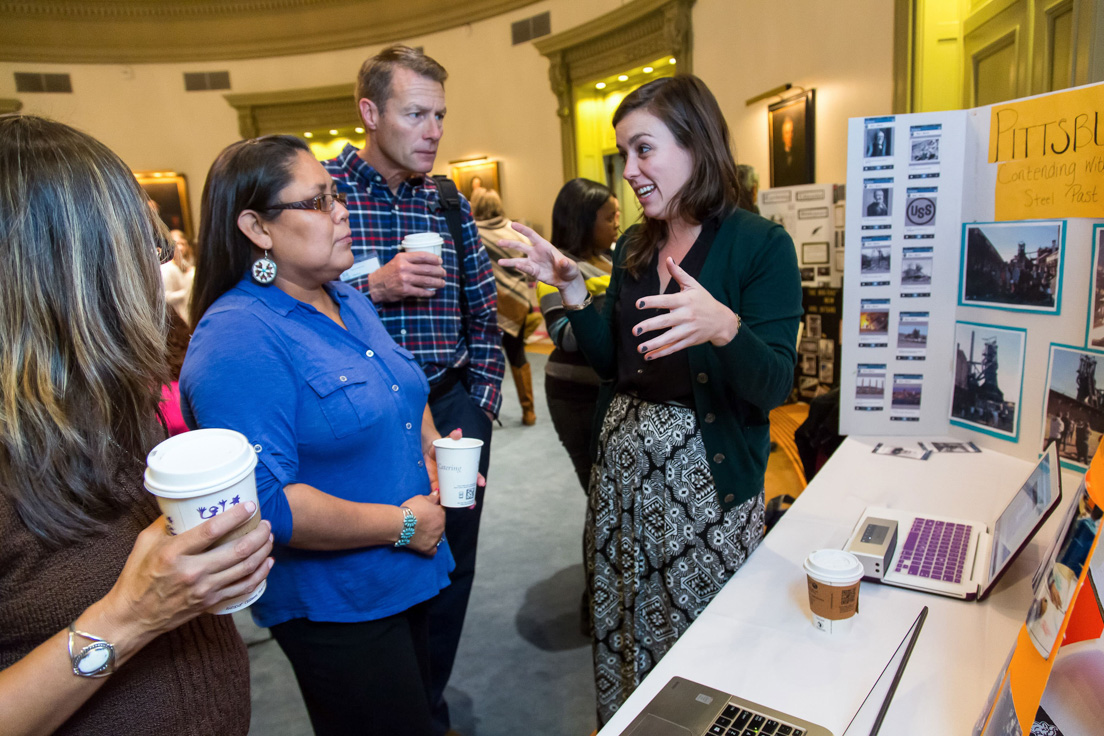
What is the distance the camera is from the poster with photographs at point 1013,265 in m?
1.72

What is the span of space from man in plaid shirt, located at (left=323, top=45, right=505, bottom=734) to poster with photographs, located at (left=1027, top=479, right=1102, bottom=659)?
1450 millimetres

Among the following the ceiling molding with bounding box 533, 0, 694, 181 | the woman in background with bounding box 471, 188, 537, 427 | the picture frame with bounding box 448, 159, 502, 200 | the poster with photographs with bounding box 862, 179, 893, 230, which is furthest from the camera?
the picture frame with bounding box 448, 159, 502, 200

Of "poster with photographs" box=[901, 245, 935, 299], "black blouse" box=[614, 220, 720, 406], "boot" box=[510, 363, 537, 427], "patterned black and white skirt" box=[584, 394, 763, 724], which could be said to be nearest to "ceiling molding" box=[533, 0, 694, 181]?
"boot" box=[510, 363, 537, 427]

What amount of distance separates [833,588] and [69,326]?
1.20 metres

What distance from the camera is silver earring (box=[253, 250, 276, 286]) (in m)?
1.28

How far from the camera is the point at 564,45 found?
30.3 ft

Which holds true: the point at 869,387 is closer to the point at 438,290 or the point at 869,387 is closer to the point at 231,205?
the point at 438,290

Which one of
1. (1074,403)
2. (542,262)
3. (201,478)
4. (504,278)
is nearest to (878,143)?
(1074,403)

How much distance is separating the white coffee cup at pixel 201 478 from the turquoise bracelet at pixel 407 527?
0.52 meters

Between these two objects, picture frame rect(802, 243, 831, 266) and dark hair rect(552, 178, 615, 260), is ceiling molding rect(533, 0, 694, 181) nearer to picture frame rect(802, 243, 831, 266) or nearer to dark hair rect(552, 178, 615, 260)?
picture frame rect(802, 243, 831, 266)

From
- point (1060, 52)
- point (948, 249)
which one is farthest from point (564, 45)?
point (948, 249)

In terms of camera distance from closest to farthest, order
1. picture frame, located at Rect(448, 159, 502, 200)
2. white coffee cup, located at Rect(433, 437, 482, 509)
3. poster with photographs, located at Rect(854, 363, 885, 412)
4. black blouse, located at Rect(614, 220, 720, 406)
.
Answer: white coffee cup, located at Rect(433, 437, 482, 509) → black blouse, located at Rect(614, 220, 720, 406) → poster with photographs, located at Rect(854, 363, 885, 412) → picture frame, located at Rect(448, 159, 502, 200)

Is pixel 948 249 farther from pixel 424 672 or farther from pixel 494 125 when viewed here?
pixel 494 125

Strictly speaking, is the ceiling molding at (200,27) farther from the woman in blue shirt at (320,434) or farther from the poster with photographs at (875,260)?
the woman in blue shirt at (320,434)
